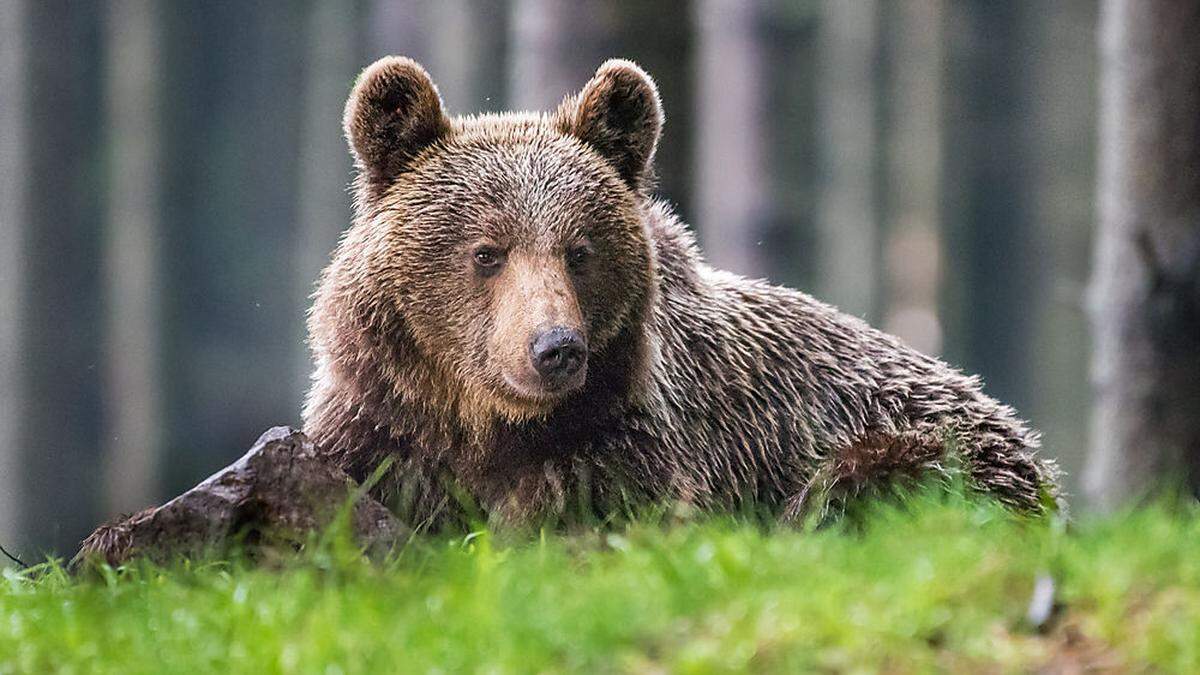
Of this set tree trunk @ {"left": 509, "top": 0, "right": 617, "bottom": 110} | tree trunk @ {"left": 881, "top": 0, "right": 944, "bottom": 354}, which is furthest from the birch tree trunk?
tree trunk @ {"left": 509, "top": 0, "right": 617, "bottom": 110}

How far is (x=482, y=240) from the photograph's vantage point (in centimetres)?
625

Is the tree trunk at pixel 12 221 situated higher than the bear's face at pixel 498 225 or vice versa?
the bear's face at pixel 498 225

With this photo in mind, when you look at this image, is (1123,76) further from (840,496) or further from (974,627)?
(974,627)

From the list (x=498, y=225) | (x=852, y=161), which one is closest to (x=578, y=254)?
(x=498, y=225)

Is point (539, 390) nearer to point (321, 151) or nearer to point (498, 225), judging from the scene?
point (498, 225)

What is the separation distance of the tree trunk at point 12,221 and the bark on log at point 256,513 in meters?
10.8

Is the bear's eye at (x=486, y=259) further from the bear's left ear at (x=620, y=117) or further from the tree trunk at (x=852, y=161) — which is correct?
the tree trunk at (x=852, y=161)

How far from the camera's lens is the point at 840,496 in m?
6.43

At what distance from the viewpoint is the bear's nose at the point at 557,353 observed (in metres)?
5.80

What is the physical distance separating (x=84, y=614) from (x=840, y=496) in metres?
2.68

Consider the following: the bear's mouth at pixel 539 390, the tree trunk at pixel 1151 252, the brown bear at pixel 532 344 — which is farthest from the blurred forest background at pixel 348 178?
the bear's mouth at pixel 539 390

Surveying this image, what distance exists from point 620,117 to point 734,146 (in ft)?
23.1

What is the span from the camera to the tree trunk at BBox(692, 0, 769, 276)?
43.2 feet

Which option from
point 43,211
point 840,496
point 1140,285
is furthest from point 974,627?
point 43,211
